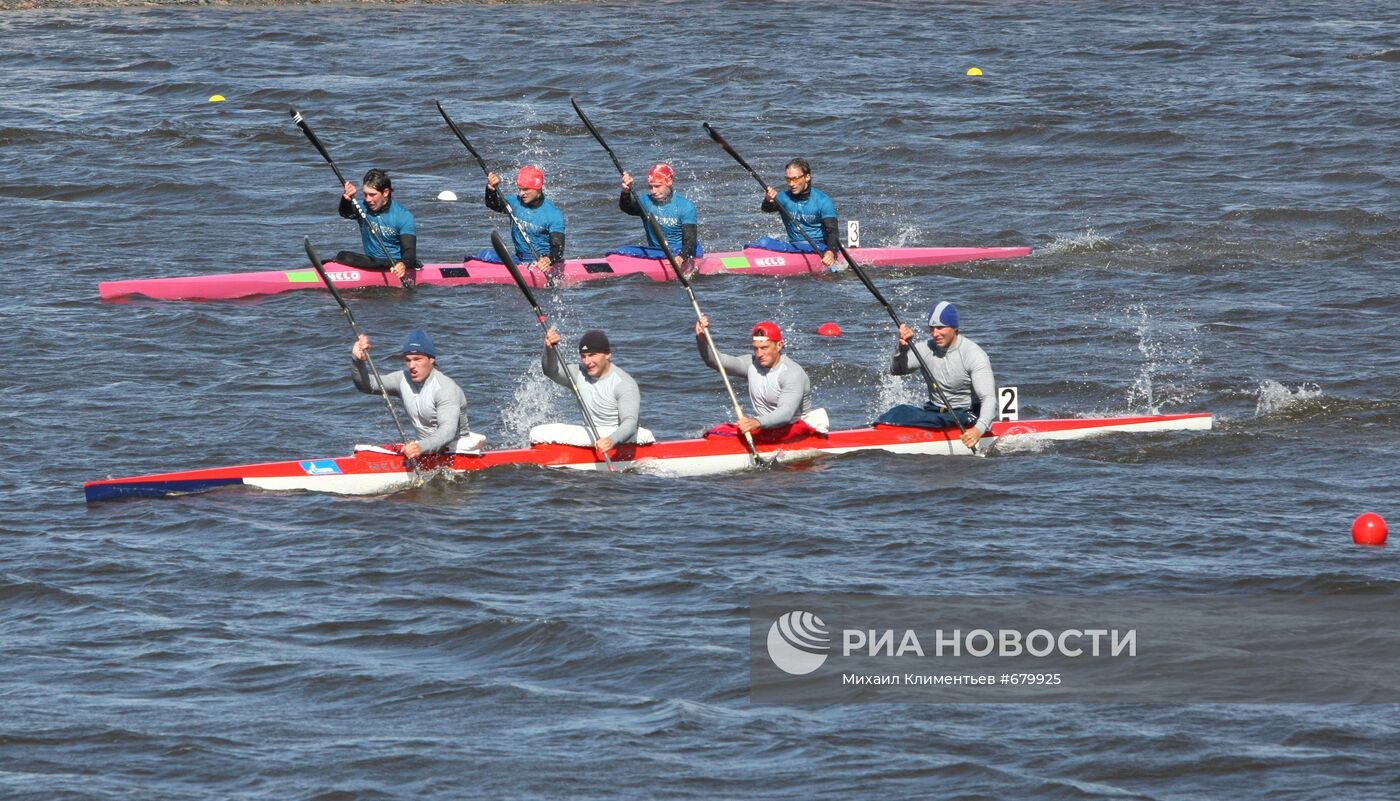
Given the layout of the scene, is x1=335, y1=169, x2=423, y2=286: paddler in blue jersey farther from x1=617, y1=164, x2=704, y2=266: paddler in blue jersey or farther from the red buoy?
the red buoy

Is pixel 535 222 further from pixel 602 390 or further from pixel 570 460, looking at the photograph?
pixel 570 460

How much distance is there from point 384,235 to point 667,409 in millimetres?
5309

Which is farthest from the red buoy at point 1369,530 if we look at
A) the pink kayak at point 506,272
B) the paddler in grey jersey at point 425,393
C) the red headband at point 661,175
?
the pink kayak at point 506,272

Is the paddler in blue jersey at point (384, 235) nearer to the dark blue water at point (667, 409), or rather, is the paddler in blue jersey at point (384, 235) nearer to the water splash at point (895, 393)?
the dark blue water at point (667, 409)

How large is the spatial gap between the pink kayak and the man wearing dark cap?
6683 millimetres

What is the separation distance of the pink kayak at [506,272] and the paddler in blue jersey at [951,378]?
6758mm

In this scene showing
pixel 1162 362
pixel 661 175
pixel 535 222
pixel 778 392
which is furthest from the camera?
pixel 535 222

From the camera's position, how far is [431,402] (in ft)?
43.2

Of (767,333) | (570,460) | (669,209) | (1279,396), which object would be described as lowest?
(570,460)

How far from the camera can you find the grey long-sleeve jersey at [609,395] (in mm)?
13469

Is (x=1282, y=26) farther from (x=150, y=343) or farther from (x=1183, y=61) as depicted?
(x=150, y=343)

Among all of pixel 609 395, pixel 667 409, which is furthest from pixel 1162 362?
pixel 609 395

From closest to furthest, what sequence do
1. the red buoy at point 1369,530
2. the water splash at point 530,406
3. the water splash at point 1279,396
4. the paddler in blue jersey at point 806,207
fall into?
the red buoy at point 1369,530 < the water splash at point 1279,396 < the water splash at point 530,406 < the paddler in blue jersey at point 806,207

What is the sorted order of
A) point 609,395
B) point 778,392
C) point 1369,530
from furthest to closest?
1. point 778,392
2. point 609,395
3. point 1369,530
